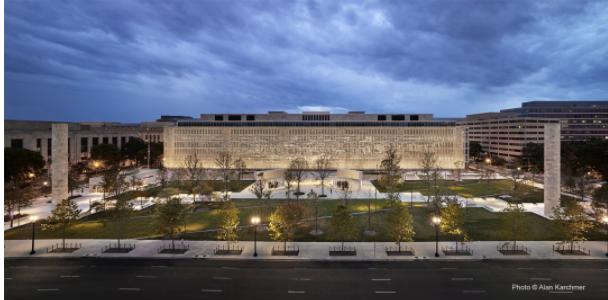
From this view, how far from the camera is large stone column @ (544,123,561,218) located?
50.5 m

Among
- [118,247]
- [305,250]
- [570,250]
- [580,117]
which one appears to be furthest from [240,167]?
[580,117]

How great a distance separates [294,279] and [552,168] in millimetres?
45848

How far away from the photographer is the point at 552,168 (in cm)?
5116

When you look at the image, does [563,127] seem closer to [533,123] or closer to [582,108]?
[582,108]

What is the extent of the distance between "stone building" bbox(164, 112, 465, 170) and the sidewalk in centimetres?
7269

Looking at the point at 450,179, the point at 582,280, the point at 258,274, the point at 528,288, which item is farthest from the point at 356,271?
the point at 450,179

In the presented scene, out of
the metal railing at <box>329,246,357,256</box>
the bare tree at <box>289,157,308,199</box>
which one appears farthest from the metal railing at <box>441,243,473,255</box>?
the bare tree at <box>289,157,308,199</box>

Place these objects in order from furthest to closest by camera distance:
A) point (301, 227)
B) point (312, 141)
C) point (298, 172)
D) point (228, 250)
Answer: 1. point (312, 141)
2. point (298, 172)
3. point (301, 227)
4. point (228, 250)

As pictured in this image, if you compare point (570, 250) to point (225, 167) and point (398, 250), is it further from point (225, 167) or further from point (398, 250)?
point (225, 167)

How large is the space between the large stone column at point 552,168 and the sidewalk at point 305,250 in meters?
13.6

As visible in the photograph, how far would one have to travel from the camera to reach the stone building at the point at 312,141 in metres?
110

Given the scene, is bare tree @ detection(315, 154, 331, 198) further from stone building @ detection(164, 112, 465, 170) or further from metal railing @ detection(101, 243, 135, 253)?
metal railing @ detection(101, 243, 135, 253)

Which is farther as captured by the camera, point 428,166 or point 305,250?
point 428,166

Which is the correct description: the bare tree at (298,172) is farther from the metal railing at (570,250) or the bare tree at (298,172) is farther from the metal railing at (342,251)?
the metal railing at (570,250)
